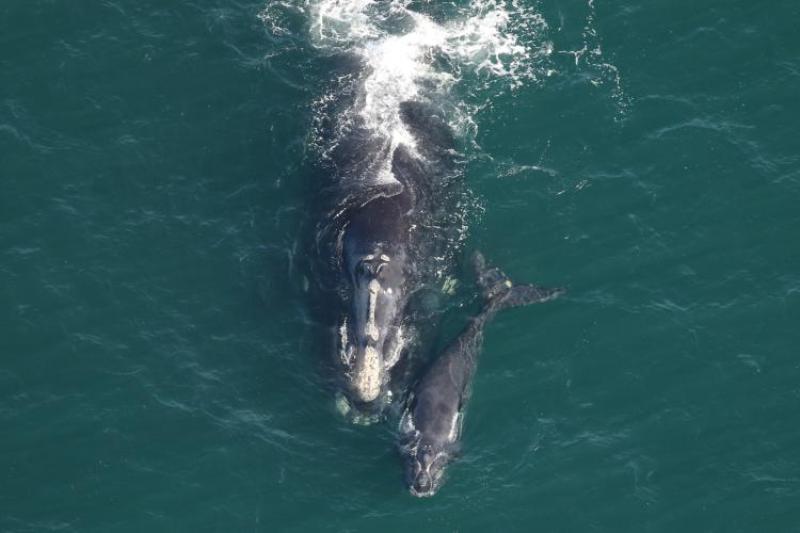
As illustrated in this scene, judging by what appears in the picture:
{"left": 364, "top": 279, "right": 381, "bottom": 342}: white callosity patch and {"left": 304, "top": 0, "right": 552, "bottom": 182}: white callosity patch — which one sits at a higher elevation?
{"left": 304, "top": 0, "right": 552, "bottom": 182}: white callosity patch

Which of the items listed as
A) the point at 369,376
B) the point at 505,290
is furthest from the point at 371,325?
the point at 505,290

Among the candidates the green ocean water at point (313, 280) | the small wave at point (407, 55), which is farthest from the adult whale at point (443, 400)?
the small wave at point (407, 55)

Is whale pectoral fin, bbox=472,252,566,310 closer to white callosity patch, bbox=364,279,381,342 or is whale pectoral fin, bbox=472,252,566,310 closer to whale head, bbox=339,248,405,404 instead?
whale head, bbox=339,248,405,404

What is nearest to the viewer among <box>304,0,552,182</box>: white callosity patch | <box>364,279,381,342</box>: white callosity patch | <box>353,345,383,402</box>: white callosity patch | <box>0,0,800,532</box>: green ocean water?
<box>0,0,800,532</box>: green ocean water

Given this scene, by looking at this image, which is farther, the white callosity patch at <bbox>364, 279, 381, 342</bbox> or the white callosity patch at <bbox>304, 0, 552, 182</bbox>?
the white callosity patch at <bbox>304, 0, 552, 182</bbox>

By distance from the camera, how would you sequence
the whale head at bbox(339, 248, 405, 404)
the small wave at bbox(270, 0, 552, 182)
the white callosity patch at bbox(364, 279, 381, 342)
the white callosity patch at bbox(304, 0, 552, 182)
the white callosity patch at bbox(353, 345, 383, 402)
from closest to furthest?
1. the white callosity patch at bbox(353, 345, 383, 402)
2. the whale head at bbox(339, 248, 405, 404)
3. the white callosity patch at bbox(364, 279, 381, 342)
4. the small wave at bbox(270, 0, 552, 182)
5. the white callosity patch at bbox(304, 0, 552, 182)

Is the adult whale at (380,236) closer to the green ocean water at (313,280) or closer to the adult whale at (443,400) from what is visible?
the green ocean water at (313,280)

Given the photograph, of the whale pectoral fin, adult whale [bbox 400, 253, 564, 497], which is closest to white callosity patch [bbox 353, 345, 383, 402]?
adult whale [bbox 400, 253, 564, 497]
